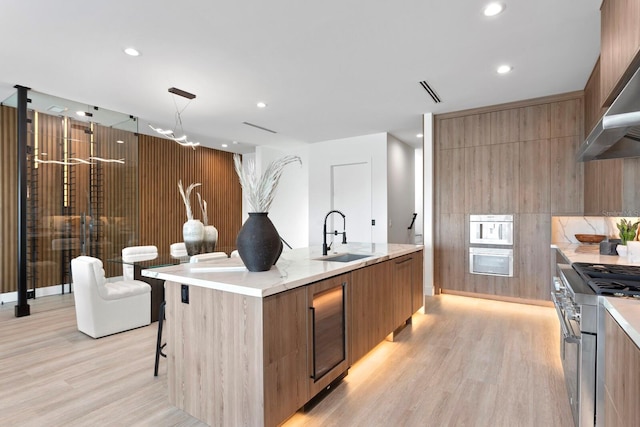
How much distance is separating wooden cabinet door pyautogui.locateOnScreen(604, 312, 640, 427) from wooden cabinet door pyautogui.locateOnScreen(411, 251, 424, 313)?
2.25m

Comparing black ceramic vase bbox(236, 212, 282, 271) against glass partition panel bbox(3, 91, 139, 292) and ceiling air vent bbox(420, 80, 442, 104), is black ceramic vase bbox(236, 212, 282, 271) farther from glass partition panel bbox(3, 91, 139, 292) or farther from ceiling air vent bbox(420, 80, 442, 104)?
glass partition panel bbox(3, 91, 139, 292)

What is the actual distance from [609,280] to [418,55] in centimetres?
250

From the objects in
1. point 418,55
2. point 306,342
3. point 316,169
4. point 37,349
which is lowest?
point 37,349

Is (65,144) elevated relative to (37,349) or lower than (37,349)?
elevated

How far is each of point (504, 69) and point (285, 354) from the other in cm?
365

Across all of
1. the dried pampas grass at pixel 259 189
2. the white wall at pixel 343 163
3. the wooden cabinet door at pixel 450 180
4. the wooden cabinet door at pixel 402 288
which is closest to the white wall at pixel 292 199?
the white wall at pixel 343 163

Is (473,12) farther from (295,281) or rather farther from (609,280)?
(295,281)

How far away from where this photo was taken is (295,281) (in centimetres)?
174

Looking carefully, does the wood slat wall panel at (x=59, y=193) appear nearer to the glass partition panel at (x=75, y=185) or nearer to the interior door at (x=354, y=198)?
the glass partition panel at (x=75, y=185)

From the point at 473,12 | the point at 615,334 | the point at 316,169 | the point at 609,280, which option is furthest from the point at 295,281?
the point at 316,169

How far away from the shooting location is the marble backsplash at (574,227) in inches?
157

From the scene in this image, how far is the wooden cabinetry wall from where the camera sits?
13.9 feet

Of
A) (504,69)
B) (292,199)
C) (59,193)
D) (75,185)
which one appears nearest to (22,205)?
(59,193)

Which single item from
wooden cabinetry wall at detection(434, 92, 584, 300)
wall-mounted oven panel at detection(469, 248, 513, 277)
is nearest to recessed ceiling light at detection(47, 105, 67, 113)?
wooden cabinetry wall at detection(434, 92, 584, 300)
